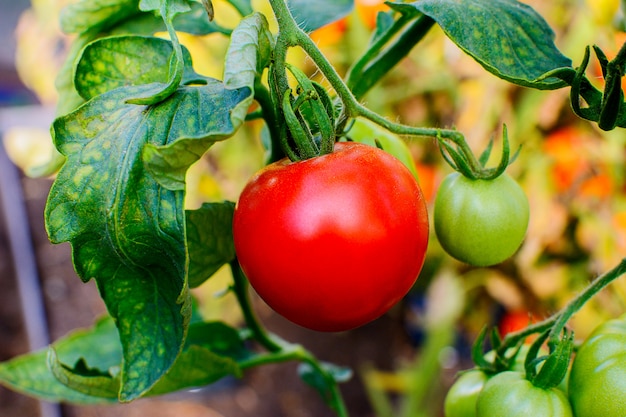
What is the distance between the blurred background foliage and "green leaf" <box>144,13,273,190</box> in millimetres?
1038

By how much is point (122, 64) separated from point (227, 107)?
0.45 feet

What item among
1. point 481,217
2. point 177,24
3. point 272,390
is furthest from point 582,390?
point 272,390

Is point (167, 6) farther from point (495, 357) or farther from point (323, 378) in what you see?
point (323, 378)

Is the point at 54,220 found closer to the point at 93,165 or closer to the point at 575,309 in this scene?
the point at 93,165

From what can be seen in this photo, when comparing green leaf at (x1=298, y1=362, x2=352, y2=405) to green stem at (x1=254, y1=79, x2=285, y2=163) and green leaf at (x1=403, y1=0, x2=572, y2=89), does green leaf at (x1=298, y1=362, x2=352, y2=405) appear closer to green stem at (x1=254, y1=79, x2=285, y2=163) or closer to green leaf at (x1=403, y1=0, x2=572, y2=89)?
green stem at (x1=254, y1=79, x2=285, y2=163)

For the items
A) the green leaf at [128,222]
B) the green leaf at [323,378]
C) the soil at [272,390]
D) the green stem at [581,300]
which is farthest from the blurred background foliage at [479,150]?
the green leaf at [128,222]

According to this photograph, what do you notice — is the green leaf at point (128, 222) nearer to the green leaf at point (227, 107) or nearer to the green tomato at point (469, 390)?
the green leaf at point (227, 107)

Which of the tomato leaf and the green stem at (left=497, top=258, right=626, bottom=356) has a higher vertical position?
the tomato leaf

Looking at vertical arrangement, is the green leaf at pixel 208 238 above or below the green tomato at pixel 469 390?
above

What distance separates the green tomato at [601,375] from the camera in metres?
0.41

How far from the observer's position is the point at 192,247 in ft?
1.53

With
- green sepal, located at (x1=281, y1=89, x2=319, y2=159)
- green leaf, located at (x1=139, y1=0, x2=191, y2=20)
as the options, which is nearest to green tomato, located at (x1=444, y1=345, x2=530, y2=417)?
green sepal, located at (x1=281, y1=89, x2=319, y2=159)

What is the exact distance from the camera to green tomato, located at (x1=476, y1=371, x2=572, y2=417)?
415 millimetres

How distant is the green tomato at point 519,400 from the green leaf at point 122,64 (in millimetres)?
294
